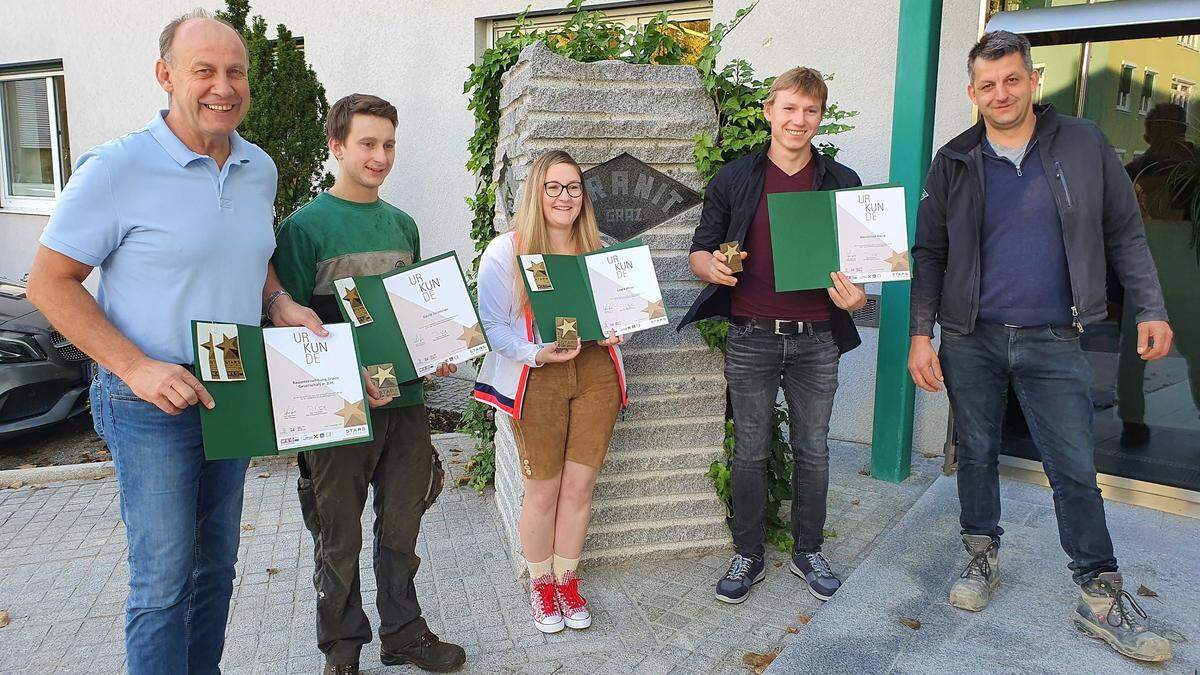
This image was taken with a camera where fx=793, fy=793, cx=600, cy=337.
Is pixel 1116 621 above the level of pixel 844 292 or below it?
below

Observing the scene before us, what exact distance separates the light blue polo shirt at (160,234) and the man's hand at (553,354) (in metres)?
1.04

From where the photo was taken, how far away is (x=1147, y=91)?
4.33 meters

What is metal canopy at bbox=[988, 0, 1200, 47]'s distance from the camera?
3916mm

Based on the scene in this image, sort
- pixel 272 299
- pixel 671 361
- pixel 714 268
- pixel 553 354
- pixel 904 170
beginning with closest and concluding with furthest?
1. pixel 272 299
2. pixel 553 354
3. pixel 714 268
4. pixel 671 361
5. pixel 904 170

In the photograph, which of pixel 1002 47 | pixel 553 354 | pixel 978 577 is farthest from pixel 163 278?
pixel 978 577

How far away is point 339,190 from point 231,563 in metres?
1.25

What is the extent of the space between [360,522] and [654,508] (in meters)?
1.57

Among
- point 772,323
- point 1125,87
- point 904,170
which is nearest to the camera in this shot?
point 772,323

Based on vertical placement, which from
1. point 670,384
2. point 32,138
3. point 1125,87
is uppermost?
point 32,138

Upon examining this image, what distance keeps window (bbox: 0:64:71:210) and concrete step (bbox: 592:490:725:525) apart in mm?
10943

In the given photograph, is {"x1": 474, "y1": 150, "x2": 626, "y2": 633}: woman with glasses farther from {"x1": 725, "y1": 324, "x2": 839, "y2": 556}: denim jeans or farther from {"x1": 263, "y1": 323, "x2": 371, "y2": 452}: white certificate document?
{"x1": 263, "y1": 323, "x2": 371, "y2": 452}: white certificate document

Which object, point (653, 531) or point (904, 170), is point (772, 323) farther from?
point (904, 170)

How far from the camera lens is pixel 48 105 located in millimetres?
11141

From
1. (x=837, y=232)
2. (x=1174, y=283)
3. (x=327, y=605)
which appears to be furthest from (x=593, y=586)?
(x=1174, y=283)
